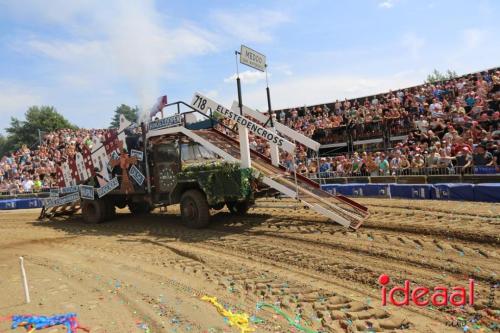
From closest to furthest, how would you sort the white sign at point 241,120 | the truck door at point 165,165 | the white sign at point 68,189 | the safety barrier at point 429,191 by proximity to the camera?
1. the white sign at point 241,120
2. the truck door at point 165,165
3. the safety barrier at point 429,191
4. the white sign at point 68,189

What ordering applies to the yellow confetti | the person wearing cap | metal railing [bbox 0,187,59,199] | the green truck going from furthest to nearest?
metal railing [bbox 0,187,59,199]
the person wearing cap
the green truck
the yellow confetti

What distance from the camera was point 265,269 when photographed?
5906 mm

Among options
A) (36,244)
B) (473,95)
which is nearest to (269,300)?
(36,244)

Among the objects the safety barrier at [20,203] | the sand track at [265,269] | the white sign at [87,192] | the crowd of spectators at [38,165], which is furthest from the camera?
the crowd of spectators at [38,165]

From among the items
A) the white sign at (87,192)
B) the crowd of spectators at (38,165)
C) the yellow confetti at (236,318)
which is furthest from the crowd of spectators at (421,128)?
the crowd of spectators at (38,165)

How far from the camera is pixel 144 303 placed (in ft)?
15.7

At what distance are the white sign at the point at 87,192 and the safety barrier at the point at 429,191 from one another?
689 cm

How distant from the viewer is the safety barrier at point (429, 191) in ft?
33.9

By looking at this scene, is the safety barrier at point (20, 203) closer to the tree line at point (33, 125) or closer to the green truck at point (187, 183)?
the green truck at point (187, 183)

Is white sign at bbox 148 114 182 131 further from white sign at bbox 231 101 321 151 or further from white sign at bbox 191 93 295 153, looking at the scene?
white sign at bbox 231 101 321 151

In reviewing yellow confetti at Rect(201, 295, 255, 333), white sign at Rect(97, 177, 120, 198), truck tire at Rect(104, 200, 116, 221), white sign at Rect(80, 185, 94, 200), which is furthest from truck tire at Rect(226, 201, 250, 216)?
yellow confetti at Rect(201, 295, 255, 333)

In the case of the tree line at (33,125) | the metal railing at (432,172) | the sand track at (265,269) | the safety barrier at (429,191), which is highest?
the tree line at (33,125)

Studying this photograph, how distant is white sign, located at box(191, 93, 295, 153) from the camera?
8.21m

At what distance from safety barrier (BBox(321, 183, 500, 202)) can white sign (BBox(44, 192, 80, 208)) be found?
25.2ft
